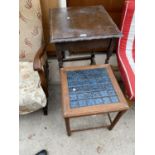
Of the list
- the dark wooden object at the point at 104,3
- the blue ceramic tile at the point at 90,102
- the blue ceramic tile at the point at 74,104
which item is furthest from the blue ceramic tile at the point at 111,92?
the dark wooden object at the point at 104,3

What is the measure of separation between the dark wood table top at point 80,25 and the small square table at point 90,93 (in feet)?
1.02

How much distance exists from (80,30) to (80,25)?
71 millimetres

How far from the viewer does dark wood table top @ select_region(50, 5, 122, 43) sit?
115cm

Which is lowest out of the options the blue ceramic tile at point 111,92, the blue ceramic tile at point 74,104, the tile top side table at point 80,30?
the blue ceramic tile at point 74,104

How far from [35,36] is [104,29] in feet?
2.06

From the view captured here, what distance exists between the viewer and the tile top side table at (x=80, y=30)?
45.4 inches

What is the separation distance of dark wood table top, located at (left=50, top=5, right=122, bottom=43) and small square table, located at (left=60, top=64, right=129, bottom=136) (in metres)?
0.31

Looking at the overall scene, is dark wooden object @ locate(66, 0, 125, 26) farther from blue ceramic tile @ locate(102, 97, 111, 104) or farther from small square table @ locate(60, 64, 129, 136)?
blue ceramic tile @ locate(102, 97, 111, 104)

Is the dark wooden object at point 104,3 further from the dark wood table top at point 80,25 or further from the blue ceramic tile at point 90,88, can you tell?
the blue ceramic tile at point 90,88

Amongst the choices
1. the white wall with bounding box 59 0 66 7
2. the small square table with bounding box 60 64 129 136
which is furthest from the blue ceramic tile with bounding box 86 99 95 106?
the white wall with bounding box 59 0 66 7

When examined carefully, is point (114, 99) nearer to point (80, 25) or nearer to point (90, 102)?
point (90, 102)

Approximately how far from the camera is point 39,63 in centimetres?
127
